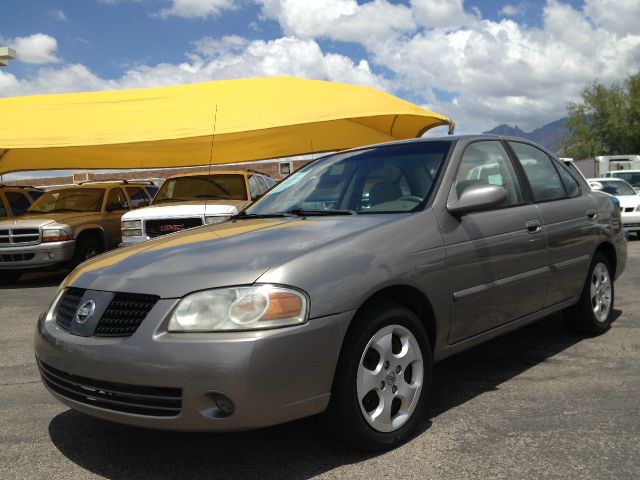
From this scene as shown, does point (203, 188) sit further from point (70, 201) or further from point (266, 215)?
point (266, 215)

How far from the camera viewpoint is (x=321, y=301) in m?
2.71

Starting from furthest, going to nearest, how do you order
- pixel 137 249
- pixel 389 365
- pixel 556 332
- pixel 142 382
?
1. pixel 556 332
2. pixel 137 249
3. pixel 389 365
4. pixel 142 382

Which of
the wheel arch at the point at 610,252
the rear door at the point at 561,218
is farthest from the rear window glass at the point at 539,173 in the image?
the wheel arch at the point at 610,252

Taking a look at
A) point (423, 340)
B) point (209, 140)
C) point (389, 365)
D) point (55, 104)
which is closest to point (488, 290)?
point (423, 340)

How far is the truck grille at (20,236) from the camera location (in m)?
9.87

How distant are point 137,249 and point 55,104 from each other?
10.6m

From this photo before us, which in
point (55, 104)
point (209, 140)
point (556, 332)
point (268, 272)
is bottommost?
point (556, 332)

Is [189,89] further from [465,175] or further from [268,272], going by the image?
[268,272]

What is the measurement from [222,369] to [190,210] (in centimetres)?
662

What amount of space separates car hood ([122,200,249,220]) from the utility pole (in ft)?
59.0

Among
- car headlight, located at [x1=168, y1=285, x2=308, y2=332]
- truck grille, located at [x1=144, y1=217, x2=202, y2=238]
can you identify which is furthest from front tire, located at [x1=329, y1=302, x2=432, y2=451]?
truck grille, located at [x1=144, y1=217, x2=202, y2=238]

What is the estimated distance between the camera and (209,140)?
41.8ft

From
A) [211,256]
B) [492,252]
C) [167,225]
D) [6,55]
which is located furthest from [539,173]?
[6,55]

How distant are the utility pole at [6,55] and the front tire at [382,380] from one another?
972 inches
